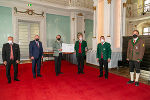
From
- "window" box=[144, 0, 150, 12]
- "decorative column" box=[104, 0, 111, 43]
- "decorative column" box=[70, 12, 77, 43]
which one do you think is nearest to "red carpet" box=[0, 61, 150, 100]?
"decorative column" box=[104, 0, 111, 43]

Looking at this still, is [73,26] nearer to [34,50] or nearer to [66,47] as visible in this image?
[66,47]

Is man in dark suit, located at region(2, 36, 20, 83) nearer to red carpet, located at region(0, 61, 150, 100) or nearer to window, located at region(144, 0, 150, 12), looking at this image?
red carpet, located at region(0, 61, 150, 100)

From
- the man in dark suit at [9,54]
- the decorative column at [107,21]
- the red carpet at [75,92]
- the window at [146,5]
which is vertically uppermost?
the window at [146,5]

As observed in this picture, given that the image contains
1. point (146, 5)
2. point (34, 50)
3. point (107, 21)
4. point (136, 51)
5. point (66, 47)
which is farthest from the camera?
Result: point (146, 5)

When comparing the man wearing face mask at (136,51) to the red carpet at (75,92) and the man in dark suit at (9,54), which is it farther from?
the man in dark suit at (9,54)

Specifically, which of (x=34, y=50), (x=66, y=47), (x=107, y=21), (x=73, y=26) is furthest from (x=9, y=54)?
(x=73, y=26)

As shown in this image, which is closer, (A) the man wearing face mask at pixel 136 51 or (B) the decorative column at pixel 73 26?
(A) the man wearing face mask at pixel 136 51

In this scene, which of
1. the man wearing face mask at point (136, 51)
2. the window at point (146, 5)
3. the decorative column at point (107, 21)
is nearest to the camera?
the man wearing face mask at point (136, 51)

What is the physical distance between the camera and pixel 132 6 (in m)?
12.5

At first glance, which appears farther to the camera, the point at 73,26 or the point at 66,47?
the point at 73,26

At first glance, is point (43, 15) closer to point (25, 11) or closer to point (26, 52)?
point (25, 11)

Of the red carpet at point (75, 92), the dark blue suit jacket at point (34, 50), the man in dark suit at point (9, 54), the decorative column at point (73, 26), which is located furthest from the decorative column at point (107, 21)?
the man in dark suit at point (9, 54)

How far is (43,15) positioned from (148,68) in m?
7.69

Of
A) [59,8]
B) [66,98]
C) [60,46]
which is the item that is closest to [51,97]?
[66,98]
